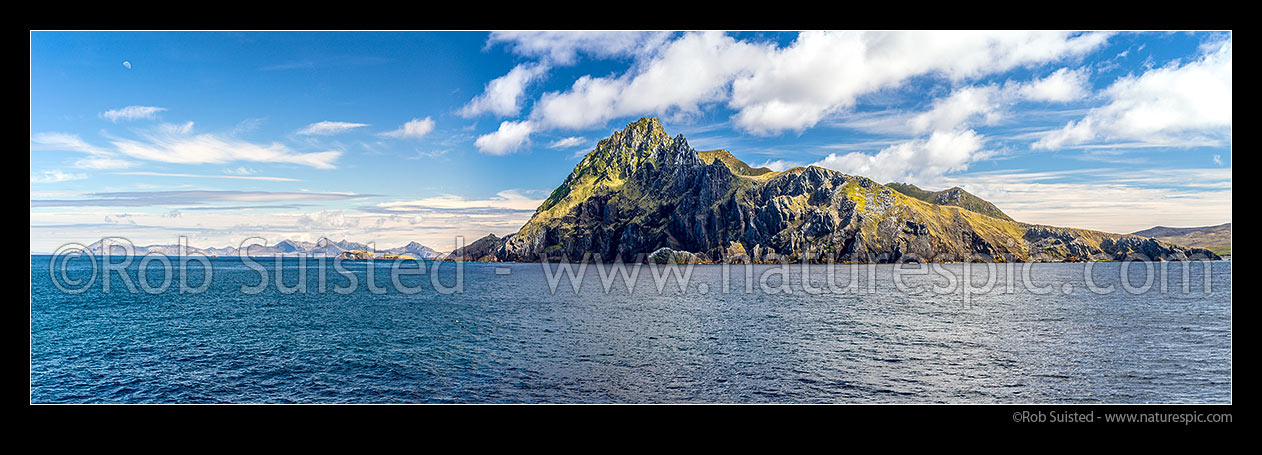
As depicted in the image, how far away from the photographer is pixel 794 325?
67750mm

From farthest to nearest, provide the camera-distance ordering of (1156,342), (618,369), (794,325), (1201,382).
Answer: (794,325) < (1156,342) < (618,369) < (1201,382)

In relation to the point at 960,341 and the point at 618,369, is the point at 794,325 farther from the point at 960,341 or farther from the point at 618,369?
the point at 618,369

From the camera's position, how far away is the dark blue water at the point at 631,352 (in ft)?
127

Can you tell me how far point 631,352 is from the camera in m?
51.9

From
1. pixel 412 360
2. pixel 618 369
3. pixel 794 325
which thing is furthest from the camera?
pixel 794 325

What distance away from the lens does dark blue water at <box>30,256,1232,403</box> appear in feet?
127
